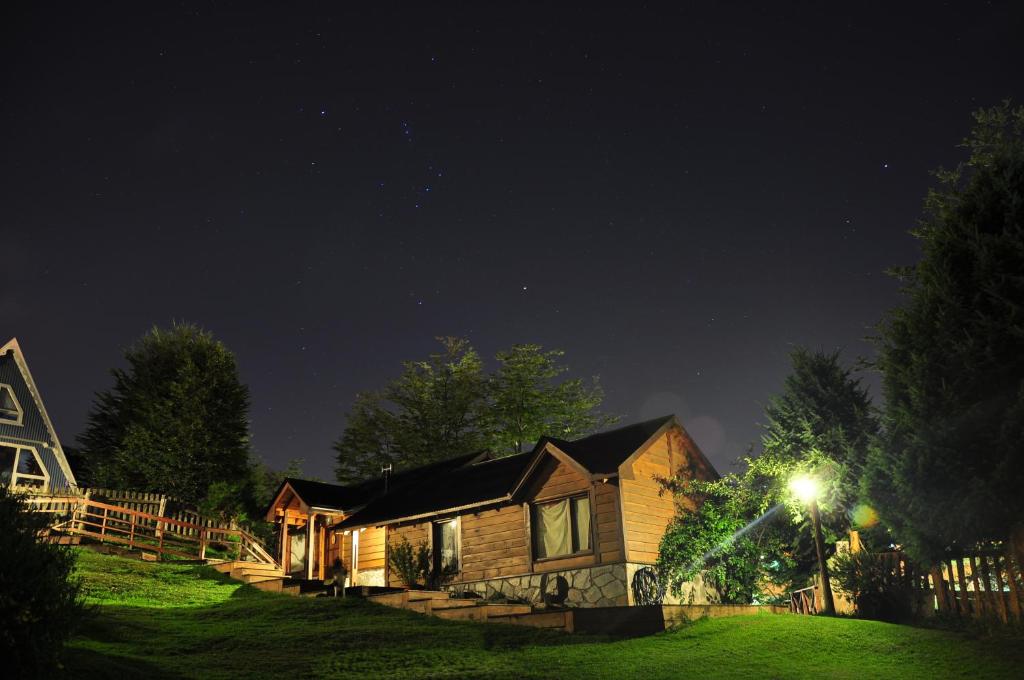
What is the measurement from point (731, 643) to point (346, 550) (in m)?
19.2

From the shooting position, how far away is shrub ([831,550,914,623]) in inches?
690

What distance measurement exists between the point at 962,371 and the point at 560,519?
1276 cm

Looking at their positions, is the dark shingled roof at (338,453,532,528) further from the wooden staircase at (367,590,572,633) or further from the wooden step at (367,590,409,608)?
the wooden step at (367,590,409,608)

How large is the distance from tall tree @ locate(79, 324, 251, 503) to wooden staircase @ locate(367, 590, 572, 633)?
861 inches

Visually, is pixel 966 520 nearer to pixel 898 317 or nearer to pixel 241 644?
pixel 898 317

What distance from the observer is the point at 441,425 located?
5316cm

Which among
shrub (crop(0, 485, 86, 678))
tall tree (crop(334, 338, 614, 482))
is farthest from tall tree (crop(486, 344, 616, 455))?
shrub (crop(0, 485, 86, 678))

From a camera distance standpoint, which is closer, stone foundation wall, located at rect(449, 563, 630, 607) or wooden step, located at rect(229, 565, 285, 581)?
stone foundation wall, located at rect(449, 563, 630, 607)

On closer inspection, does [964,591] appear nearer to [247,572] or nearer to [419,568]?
[419,568]

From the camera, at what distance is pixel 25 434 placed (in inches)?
1523

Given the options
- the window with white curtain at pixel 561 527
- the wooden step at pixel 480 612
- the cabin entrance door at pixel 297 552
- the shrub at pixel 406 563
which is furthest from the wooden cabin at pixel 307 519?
the wooden step at pixel 480 612

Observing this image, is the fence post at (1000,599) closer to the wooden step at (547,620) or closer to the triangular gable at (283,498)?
the wooden step at (547,620)

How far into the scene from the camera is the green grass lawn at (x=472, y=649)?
42.3ft

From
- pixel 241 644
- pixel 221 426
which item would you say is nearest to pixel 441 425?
pixel 221 426
